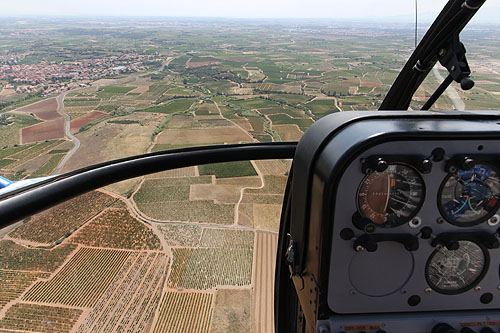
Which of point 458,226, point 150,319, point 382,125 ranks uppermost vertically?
point 382,125

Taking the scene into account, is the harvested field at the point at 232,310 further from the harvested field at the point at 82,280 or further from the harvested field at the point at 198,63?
the harvested field at the point at 198,63

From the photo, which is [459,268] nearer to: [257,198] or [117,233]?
[117,233]

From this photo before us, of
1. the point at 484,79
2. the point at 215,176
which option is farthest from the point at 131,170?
the point at 215,176

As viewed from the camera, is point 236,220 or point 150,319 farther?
point 236,220

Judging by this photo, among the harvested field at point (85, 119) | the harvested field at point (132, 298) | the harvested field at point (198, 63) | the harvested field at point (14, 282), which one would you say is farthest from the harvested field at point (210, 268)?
the harvested field at point (198, 63)

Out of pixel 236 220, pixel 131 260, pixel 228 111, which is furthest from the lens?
pixel 228 111

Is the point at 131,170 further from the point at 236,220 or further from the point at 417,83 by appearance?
the point at 236,220

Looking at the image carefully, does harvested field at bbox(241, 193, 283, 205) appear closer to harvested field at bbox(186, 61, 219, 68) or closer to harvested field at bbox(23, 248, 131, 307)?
harvested field at bbox(23, 248, 131, 307)

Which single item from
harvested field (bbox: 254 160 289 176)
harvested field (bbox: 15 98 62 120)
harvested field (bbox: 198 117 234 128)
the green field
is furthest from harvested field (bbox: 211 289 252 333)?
harvested field (bbox: 15 98 62 120)
